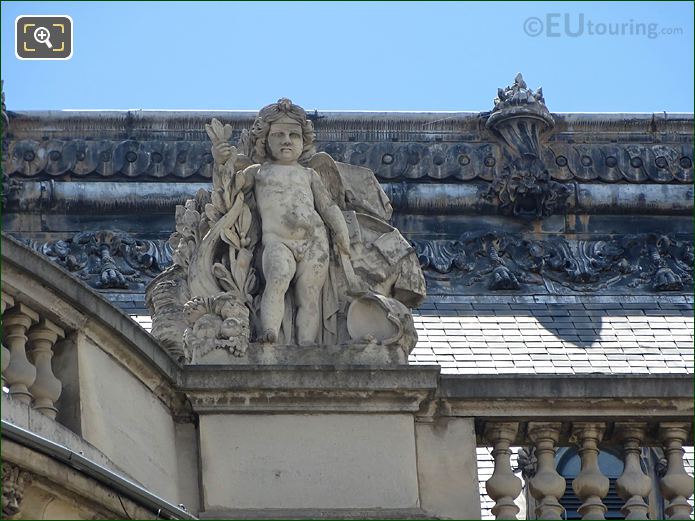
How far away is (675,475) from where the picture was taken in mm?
24688

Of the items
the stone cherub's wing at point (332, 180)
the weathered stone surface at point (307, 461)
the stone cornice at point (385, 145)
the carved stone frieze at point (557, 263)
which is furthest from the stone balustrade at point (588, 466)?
the stone cornice at point (385, 145)

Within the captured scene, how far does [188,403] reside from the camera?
24359 mm

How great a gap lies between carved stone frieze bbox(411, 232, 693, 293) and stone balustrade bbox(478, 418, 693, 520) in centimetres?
1114

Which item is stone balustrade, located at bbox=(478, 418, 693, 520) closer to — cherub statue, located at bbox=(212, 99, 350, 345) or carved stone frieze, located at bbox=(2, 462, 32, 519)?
cherub statue, located at bbox=(212, 99, 350, 345)

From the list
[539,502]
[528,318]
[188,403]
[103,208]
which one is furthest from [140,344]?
[103,208]

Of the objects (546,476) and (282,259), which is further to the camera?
(282,259)

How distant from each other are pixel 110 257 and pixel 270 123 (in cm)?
1121

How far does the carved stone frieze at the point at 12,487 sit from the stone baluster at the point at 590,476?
16.7ft

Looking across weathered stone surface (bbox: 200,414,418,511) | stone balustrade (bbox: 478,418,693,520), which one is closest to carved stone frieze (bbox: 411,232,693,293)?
stone balustrade (bbox: 478,418,693,520)

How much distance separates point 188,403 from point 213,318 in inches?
30.2

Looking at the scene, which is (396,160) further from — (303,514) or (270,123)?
(303,514)

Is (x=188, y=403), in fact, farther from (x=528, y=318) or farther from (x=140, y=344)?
(x=528, y=318)

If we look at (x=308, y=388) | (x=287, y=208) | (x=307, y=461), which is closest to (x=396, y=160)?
(x=287, y=208)

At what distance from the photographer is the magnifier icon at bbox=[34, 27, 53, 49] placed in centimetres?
2841
